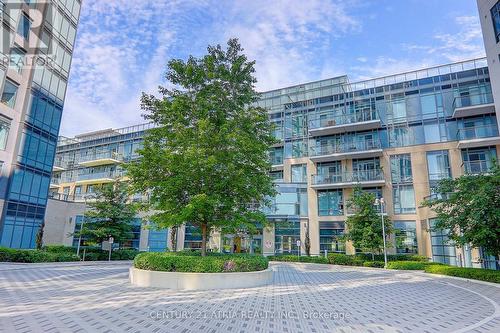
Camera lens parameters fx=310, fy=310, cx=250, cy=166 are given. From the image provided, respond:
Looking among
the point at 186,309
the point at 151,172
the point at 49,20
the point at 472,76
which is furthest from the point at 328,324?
the point at 49,20

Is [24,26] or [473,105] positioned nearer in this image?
[24,26]

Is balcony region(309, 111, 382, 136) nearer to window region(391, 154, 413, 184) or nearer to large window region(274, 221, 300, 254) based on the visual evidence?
window region(391, 154, 413, 184)

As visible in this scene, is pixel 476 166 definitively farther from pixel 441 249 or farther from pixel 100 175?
pixel 100 175

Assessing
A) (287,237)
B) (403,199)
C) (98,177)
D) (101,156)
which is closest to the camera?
(403,199)

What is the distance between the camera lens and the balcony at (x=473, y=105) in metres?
26.8

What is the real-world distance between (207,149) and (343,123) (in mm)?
22136

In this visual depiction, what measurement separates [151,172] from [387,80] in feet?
93.2

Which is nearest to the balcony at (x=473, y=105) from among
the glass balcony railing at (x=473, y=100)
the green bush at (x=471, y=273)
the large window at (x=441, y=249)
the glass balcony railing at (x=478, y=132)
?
the glass balcony railing at (x=473, y=100)

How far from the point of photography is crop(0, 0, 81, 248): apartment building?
24031 mm

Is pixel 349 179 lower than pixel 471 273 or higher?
higher

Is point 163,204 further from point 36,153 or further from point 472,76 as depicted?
point 472,76

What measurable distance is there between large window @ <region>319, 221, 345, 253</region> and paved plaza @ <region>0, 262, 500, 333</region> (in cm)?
1783

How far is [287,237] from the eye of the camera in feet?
111

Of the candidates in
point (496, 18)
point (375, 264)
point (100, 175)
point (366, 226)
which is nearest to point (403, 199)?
point (366, 226)
